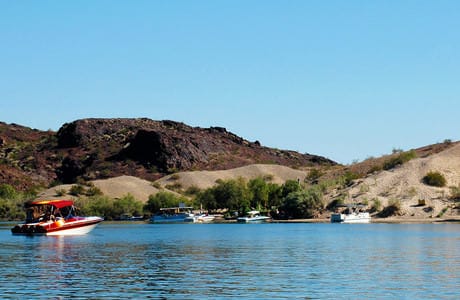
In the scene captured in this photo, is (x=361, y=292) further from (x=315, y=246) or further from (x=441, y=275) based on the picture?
(x=315, y=246)

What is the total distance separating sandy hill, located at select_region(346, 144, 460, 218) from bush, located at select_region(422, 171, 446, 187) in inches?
38.3

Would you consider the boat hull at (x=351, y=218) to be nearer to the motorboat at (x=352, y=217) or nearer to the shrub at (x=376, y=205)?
the motorboat at (x=352, y=217)

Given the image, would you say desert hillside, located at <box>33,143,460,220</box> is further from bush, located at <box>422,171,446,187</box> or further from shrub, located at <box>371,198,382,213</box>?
bush, located at <box>422,171,446,187</box>

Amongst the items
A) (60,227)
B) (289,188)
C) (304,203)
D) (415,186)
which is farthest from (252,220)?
(60,227)

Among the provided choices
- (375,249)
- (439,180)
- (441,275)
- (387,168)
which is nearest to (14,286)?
(441,275)

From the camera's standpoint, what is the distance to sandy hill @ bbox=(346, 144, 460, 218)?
519ft

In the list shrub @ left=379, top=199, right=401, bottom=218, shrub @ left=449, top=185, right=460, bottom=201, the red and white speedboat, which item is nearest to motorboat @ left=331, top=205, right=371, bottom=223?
shrub @ left=379, top=199, right=401, bottom=218

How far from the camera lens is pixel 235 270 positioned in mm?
56250

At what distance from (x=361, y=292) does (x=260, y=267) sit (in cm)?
1428

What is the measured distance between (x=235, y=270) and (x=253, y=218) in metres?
122

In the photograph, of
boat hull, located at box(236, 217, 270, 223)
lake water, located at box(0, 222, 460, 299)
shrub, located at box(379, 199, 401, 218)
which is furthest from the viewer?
boat hull, located at box(236, 217, 270, 223)

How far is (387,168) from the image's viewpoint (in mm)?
187125

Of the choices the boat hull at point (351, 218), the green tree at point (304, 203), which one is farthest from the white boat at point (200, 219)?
the boat hull at point (351, 218)

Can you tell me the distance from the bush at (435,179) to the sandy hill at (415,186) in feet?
3.19
